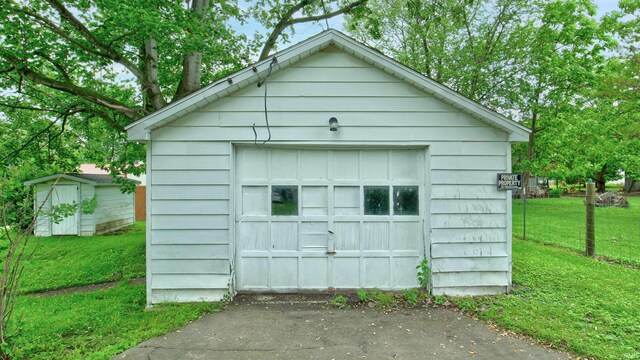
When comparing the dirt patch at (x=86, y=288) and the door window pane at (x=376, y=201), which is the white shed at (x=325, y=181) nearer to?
the door window pane at (x=376, y=201)

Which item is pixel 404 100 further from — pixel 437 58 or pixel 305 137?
pixel 437 58

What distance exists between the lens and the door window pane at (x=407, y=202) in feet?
17.4

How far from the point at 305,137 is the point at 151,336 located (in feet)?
10.7

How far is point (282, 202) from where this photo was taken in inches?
207

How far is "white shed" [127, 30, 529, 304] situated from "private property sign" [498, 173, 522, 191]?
0.31 feet

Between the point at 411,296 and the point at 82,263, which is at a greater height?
the point at 411,296

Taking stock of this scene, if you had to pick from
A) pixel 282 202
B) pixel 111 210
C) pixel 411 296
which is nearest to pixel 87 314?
pixel 282 202

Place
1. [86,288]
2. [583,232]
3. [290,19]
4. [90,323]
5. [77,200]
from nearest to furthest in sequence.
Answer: [90,323], [86,288], [290,19], [583,232], [77,200]

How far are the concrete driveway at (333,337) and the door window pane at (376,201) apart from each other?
1.49 meters

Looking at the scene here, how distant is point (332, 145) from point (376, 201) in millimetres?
1142

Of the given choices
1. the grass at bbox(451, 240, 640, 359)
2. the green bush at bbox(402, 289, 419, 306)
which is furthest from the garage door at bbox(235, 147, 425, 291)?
the grass at bbox(451, 240, 640, 359)

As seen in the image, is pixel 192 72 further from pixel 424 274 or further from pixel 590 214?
pixel 590 214

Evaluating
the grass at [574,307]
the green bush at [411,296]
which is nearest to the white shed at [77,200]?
the green bush at [411,296]

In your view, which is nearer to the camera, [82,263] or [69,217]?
[82,263]
